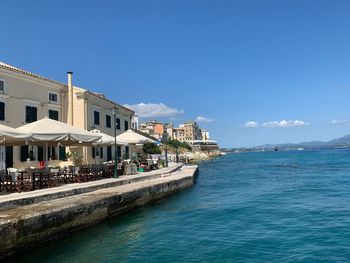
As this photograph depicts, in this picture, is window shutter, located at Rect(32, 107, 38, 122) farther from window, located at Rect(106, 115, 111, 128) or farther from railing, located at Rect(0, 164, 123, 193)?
window, located at Rect(106, 115, 111, 128)

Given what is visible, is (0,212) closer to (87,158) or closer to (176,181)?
(176,181)

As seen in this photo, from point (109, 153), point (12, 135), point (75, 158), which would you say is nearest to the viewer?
point (12, 135)

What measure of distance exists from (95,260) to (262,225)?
21.8 ft

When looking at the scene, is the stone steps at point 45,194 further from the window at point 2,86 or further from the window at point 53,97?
the window at point 53,97

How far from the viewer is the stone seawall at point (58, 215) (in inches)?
405

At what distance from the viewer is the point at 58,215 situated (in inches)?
475

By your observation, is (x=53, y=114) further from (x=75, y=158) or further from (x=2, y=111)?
(x=2, y=111)

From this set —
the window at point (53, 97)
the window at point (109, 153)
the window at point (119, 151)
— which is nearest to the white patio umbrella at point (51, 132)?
the window at point (53, 97)

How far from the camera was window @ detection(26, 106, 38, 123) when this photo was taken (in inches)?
940

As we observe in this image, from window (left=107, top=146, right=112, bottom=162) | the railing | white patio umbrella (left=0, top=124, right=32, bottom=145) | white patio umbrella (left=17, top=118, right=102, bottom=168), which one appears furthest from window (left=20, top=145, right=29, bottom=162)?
window (left=107, top=146, right=112, bottom=162)

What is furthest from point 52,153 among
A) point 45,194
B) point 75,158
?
point 45,194

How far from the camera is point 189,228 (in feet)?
45.9

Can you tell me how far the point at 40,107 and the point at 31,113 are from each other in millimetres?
1061

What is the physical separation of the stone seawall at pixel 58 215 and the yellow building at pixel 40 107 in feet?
27.8
